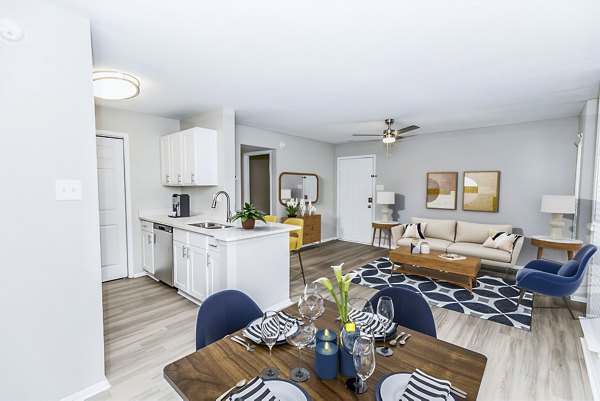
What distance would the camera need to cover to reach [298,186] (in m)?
6.20

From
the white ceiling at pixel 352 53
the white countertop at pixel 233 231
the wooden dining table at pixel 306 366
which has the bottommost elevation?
the wooden dining table at pixel 306 366

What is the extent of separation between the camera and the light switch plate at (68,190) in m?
1.69

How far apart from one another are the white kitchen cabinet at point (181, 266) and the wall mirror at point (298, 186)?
2670mm

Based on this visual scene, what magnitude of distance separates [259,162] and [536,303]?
5411mm

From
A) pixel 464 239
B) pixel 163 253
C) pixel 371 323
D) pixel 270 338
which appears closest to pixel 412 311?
pixel 371 323

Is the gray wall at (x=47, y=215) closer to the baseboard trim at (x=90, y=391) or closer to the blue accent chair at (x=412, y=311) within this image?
the baseboard trim at (x=90, y=391)

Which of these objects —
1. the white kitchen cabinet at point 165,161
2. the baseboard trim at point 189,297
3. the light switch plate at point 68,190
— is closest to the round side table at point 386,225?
the baseboard trim at point 189,297

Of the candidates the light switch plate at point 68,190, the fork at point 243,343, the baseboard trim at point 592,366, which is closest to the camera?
the fork at point 243,343

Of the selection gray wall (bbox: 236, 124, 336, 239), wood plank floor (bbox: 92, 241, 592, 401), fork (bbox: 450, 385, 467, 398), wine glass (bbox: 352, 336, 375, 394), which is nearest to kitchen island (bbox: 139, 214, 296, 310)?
wood plank floor (bbox: 92, 241, 592, 401)

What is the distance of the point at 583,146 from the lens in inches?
133

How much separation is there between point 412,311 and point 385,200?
4.37m

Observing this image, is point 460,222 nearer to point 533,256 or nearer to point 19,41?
point 533,256

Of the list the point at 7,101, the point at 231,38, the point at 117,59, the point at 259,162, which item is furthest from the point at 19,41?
the point at 259,162

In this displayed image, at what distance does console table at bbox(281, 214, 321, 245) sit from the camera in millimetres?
5891
